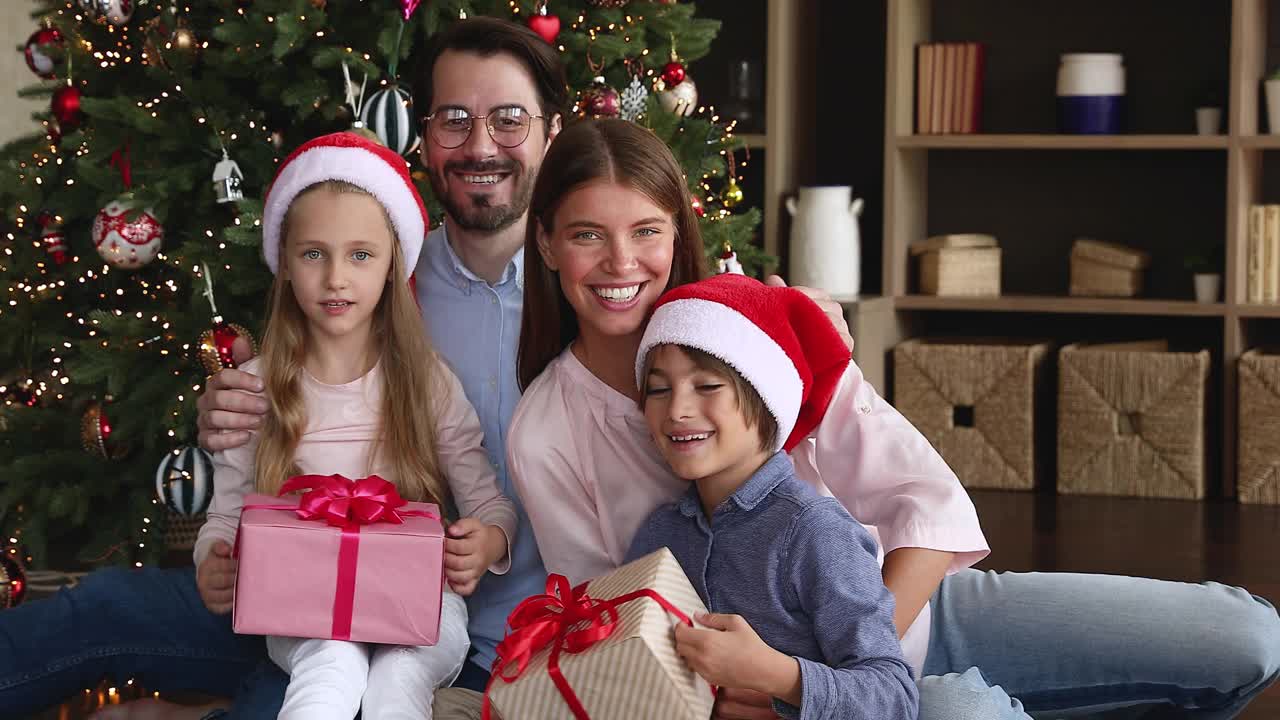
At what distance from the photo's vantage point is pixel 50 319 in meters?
3.41

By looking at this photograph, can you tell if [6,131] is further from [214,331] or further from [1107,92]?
[1107,92]

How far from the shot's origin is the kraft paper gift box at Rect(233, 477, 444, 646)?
183 cm

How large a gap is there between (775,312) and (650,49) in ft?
5.98

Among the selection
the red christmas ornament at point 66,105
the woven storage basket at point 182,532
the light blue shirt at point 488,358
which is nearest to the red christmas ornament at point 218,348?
the light blue shirt at point 488,358

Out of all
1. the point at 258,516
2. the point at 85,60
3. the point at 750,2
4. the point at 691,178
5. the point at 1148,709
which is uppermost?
the point at 750,2

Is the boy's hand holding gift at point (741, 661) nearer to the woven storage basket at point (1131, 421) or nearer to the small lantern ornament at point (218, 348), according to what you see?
the small lantern ornament at point (218, 348)

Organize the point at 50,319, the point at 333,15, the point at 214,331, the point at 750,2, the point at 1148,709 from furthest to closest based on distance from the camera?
the point at 750,2 < the point at 50,319 < the point at 333,15 < the point at 214,331 < the point at 1148,709

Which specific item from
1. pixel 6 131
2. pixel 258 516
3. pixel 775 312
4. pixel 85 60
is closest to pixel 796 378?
pixel 775 312

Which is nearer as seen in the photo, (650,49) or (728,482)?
(728,482)

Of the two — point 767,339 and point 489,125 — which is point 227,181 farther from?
point 767,339

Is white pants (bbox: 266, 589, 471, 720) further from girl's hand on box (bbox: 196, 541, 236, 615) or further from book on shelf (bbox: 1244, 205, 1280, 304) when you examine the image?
book on shelf (bbox: 1244, 205, 1280, 304)

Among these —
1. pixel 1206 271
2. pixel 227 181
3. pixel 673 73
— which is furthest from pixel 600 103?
pixel 1206 271

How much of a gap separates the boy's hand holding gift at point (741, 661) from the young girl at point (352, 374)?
500 millimetres

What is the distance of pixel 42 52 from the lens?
333 cm
